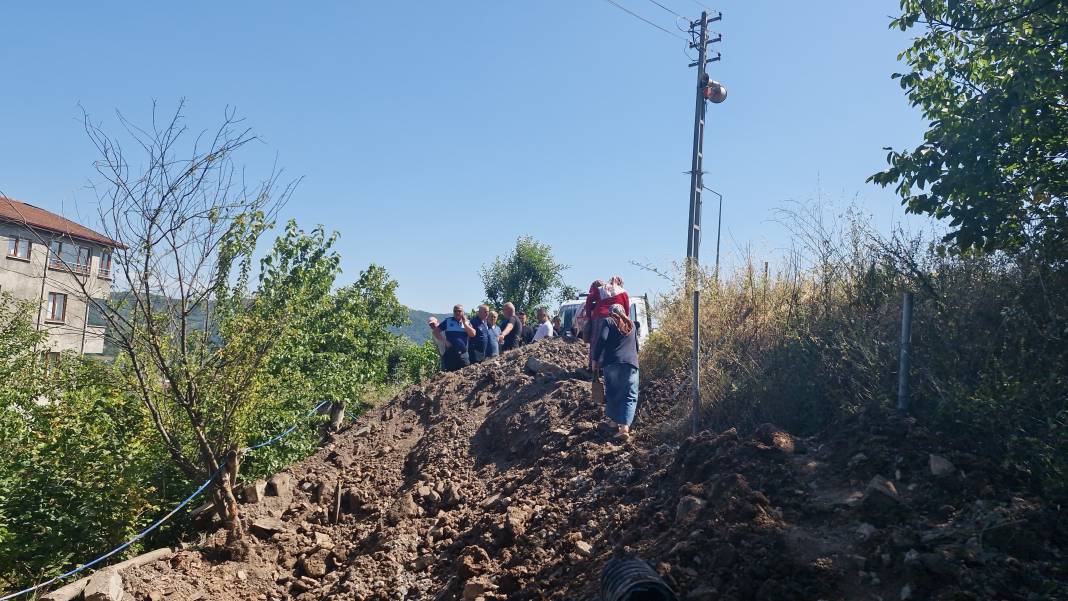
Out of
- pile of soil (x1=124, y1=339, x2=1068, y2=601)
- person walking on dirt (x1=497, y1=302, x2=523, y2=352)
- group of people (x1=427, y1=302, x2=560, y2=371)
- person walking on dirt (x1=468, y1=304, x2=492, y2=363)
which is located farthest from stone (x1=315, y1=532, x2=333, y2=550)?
person walking on dirt (x1=497, y1=302, x2=523, y2=352)

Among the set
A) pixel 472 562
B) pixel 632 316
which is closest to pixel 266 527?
pixel 472 562

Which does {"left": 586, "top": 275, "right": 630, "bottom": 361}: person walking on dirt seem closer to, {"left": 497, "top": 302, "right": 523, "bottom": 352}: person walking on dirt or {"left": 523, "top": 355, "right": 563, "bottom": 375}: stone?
{"left": 523, "top": 355, "right": 563, "bottom": 375}: stone

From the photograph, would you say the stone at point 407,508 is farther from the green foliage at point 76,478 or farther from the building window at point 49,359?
the building window at point 49,359

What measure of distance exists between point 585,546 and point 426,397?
16.8 ft

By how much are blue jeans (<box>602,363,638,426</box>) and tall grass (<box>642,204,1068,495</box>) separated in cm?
47

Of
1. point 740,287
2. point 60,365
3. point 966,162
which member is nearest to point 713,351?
point 740,287

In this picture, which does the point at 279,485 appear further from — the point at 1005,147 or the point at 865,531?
the point at 1005,147

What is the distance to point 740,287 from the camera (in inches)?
341

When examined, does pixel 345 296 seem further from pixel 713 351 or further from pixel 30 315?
pixel 713 351

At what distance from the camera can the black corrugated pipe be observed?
11.7 ft

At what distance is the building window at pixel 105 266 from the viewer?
585 centimetres

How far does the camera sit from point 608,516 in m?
5.36

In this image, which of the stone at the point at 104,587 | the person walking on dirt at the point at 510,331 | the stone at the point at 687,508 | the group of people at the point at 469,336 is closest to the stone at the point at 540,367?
the group of people at the point at 469,336

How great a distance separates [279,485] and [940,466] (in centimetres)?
573
